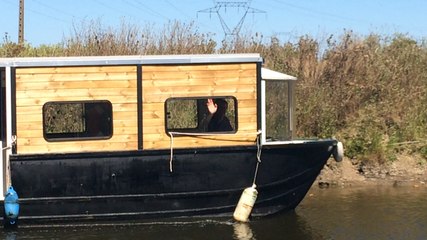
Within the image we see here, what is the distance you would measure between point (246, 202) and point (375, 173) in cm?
528

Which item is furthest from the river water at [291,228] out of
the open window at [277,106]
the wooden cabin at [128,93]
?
the open window at [277,106]

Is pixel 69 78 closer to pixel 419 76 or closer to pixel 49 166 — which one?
pixel 49 166

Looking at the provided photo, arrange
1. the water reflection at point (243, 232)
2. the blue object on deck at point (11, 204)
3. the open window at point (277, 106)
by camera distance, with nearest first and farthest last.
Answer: the water reflection at point (243, 232), the blue object on deck at point (11, 204), the open window at point (277, 106)

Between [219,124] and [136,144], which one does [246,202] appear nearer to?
[219,124]

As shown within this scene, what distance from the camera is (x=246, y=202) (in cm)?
862

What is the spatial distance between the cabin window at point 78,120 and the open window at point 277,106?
2198 millimetres

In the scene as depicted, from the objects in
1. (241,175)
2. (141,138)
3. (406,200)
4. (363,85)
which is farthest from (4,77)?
(363,85)

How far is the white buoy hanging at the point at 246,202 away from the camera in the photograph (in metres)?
8.62

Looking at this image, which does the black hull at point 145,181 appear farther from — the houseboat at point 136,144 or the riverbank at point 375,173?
the riverbank at point 375,173

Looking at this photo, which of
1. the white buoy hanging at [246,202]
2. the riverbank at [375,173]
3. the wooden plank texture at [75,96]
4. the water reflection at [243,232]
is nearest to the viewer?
the water reflection at [243,232]

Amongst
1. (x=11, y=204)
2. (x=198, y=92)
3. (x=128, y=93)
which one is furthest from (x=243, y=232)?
(x=11, y=204)

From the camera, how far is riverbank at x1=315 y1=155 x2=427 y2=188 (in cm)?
1255

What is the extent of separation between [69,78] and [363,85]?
9021mm

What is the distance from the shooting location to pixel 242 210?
8.66m
